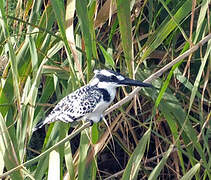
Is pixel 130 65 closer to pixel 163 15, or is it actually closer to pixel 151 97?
pixel 151 97

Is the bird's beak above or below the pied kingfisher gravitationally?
above

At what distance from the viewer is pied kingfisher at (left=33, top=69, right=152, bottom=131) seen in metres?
1.41

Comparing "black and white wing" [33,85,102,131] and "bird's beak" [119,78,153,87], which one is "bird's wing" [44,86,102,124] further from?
"bird's beak" [119,78,153,87]

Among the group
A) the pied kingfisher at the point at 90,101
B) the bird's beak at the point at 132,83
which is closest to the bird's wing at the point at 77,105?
the pied kingfisher at the point at 90,101

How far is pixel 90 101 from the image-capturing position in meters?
1.43

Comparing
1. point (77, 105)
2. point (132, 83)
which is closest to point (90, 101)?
point (77, 105)

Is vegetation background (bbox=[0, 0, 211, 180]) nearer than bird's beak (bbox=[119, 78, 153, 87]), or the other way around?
vegetation background (bbox=[0, 0, 211, 180])

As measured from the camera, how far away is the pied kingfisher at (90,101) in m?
1.41

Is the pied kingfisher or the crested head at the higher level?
the crested head

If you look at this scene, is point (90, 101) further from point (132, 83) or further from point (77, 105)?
point (132, 83)

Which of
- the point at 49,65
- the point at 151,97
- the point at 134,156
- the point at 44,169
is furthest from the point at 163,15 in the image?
the point at 44,169

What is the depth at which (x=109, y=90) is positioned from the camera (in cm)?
144

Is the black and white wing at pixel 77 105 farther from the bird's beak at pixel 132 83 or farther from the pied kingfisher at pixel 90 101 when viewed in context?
the bird's beak at pixel 132 83

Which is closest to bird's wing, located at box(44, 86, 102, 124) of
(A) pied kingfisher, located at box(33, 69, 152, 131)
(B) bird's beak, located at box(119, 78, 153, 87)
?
(A) pied kingfisher, located at box(33, 69, 152, 131)
